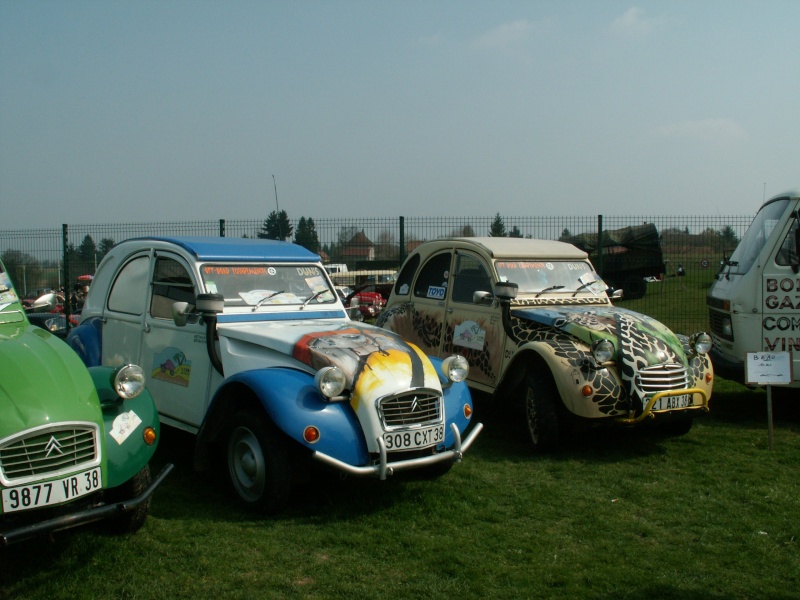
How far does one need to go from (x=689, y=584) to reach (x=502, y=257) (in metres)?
4.31

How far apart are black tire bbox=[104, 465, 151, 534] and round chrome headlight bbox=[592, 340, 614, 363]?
3896mm

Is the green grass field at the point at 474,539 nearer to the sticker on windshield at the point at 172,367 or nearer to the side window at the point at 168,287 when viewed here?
the sticker on windshield at the point at 172,367

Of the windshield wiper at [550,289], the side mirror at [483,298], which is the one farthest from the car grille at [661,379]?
the side mirror at [483,298]

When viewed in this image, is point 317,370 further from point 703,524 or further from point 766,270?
point 766,270

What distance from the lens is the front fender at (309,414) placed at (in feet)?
15.7

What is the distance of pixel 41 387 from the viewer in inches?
158

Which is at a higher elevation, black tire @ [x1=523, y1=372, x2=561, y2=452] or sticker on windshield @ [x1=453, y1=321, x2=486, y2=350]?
sticker on windshield @ [x1=453, y1=321, x2=486, y2=350]

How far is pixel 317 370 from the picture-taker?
514 cm

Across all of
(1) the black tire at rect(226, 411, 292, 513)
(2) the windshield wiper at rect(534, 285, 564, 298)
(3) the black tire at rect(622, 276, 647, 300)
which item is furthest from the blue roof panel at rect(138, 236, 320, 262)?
(3) the black tire at rect(622, 276, 647, 300)

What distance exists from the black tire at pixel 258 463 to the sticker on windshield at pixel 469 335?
10.5ft

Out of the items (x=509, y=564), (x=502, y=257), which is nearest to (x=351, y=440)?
(x=509, y=564)

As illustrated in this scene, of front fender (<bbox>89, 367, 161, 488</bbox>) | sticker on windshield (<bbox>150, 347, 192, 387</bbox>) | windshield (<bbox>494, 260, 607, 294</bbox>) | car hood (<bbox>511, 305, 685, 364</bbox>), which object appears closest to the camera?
front fender (<bbox>89, 367, 161, 488</bbox>)

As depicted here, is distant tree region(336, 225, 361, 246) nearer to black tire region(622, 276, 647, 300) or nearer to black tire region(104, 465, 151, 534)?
black tire region(622, 276, 647, 300)

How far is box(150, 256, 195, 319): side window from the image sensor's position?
616cm
